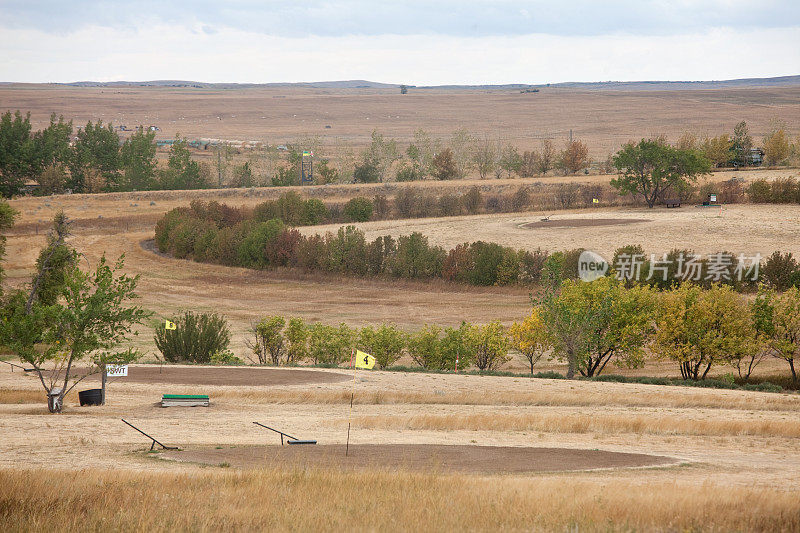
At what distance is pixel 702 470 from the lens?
19.0m

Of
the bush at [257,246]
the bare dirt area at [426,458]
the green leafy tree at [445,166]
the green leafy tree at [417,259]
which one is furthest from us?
the green leafy tree at [445,166]

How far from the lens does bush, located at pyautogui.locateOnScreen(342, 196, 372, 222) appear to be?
97.4 meters

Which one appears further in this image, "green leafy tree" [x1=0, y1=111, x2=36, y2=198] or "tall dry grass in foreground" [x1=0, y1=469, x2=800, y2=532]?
"green leafy tree" [x1=0, y1=111, x2=36, y2=198]

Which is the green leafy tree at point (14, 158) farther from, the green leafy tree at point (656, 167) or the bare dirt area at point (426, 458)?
the bare dirt area at point (426, 458)

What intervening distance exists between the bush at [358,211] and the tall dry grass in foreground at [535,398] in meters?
65.7

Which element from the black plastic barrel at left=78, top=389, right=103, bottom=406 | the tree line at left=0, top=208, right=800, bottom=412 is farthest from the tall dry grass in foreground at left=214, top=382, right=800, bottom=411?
the tree line at left=0, top=208, right=800, bottom=412

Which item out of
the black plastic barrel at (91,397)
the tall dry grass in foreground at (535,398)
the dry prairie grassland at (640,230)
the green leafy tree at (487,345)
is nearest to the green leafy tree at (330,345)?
the green leafy tree at (487,345)

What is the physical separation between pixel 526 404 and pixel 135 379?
16695 millimetres

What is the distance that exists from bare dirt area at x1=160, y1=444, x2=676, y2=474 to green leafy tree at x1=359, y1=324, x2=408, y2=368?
21754 millimetres

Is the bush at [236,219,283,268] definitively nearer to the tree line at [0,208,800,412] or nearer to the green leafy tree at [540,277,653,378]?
the tree line at [0,208,800,412]

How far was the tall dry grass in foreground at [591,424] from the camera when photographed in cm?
2484

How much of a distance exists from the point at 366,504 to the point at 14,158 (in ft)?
390

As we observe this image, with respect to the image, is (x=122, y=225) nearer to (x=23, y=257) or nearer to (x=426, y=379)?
(x=23, y=257)

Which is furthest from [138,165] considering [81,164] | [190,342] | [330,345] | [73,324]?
[73,324]
